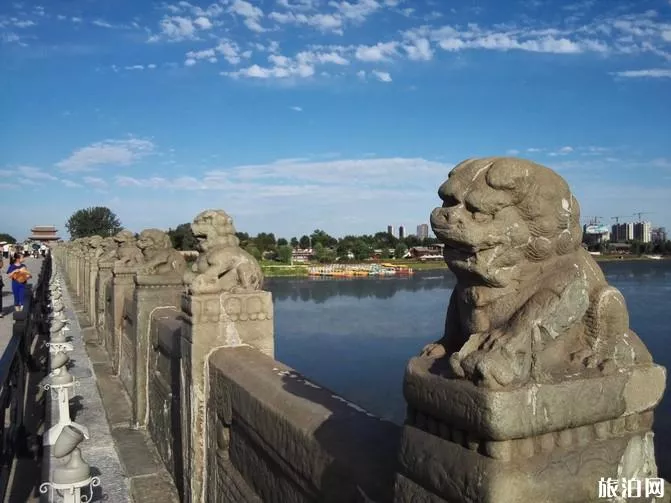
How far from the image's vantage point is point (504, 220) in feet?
7.06

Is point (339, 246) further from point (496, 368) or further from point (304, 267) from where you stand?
point (496, 368)

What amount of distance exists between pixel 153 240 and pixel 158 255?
1028mm

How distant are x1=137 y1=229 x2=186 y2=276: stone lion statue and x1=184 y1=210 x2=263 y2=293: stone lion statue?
2901mm

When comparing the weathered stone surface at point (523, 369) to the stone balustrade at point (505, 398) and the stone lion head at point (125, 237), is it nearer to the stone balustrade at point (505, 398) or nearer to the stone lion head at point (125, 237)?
the stone balustrade at point (505, 398)

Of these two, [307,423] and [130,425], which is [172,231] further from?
[307,423]

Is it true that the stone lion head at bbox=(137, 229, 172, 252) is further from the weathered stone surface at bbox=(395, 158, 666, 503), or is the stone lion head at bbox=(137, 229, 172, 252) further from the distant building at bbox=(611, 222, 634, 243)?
the distant building at bbox=(611, 222, 634, 243)

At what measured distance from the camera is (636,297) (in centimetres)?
3959

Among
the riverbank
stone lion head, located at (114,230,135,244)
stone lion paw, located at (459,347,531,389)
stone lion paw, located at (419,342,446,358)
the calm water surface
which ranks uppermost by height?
stone lion head, located at (114,230,135,244)

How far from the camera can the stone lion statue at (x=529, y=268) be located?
2.06 meters

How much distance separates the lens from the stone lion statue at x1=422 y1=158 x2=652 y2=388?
206 cm

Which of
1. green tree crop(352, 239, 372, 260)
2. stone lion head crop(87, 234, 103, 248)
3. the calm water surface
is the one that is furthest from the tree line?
stone lion head crop(87, 234, 103, 248)

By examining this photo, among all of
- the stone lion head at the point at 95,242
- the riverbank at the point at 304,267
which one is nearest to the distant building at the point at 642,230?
the riverbank at the point at 304,267

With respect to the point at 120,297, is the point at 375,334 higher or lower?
lower

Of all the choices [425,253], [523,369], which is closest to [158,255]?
[523,369]
